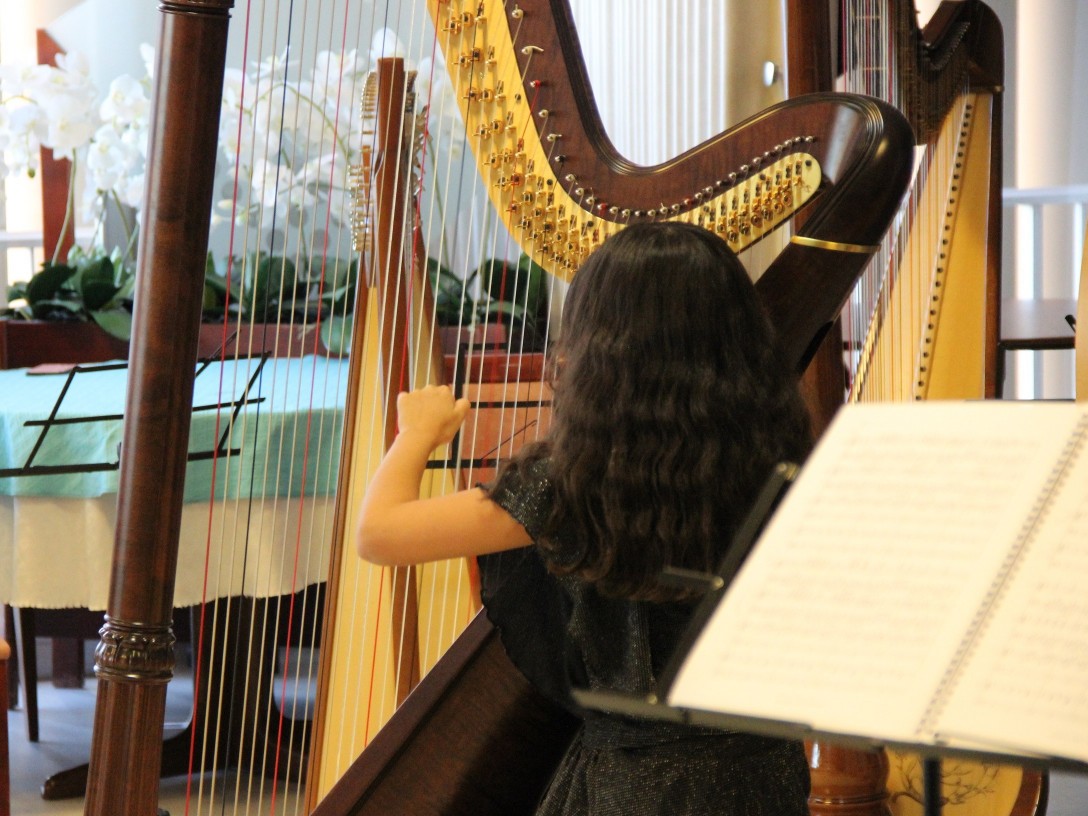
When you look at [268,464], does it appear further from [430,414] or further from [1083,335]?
[1083,335]

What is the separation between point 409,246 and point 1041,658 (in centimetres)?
115

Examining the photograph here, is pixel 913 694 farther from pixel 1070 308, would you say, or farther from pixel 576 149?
pixel 1070 308

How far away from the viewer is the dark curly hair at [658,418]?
5.03 ft

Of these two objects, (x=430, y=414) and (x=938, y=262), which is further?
(x=938, y=262)

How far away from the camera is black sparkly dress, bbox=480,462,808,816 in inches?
62.4

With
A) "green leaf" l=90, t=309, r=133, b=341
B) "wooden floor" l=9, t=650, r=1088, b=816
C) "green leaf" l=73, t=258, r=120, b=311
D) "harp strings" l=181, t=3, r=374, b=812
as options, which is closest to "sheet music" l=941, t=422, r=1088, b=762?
"harp strings" l=181, t=3, r=374, b=812

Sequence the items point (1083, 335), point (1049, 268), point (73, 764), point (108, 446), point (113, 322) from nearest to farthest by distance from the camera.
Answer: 1. point (1083, 335)
2. point (108, 446)
3. point (73, 764)
4. point (113, 322)
5. point (1049, 268)

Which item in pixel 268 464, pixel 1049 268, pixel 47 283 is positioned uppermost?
pixel 1049 268

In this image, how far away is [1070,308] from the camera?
3199 millimetres

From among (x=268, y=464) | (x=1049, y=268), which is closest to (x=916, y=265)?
(x=268, y=464)

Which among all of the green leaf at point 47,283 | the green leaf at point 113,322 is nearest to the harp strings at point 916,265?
the green leaf at point 113,322

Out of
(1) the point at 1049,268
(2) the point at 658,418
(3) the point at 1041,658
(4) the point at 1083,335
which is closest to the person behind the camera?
(3) the point at 1041,658

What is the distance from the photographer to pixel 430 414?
5.34 ft

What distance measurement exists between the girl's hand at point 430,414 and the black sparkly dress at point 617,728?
0.10m
